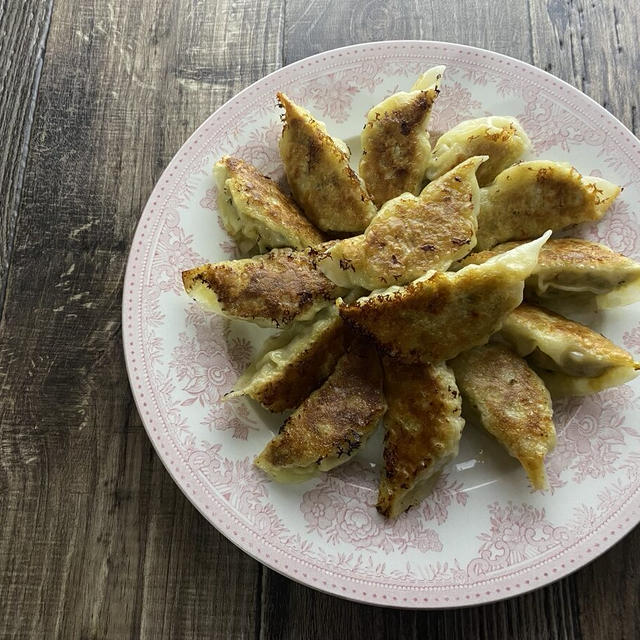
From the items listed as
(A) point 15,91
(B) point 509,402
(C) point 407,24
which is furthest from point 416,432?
(A) point 15,91

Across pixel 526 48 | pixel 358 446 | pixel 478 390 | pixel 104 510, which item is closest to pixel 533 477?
pixel 478 390

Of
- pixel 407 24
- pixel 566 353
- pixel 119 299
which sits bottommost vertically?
pixel 119 299

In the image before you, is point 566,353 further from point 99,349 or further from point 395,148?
point 99,349

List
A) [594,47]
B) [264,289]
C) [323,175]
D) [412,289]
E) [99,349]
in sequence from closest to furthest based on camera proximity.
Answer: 1. [412,289]
2. [264,289]
3. [323,175]
4. [99,349]
5. [594,47]

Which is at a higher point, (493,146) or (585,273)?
(493,146)

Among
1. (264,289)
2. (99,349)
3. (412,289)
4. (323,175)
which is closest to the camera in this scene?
(412,289)

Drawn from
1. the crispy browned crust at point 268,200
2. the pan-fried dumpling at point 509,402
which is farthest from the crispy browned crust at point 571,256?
the crispy browned crust at point 268,200

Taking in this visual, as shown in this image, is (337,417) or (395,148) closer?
(337,417)
